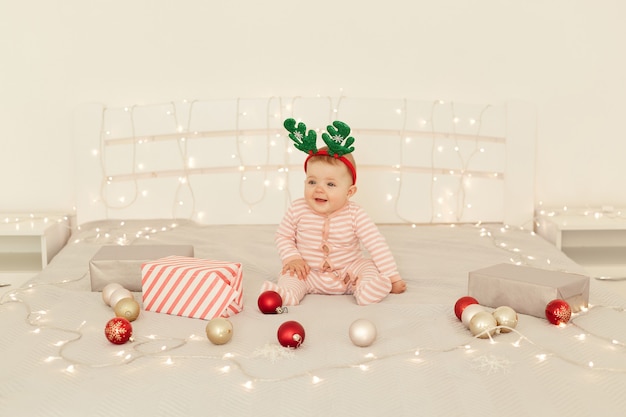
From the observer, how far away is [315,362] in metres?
1.47

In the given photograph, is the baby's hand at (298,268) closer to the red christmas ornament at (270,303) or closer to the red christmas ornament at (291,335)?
the red christmas ornament at (270,303)

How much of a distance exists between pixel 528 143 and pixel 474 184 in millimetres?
290

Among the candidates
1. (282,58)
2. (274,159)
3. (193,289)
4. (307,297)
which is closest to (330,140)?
(307,297)

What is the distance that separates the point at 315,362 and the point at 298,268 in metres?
0.61

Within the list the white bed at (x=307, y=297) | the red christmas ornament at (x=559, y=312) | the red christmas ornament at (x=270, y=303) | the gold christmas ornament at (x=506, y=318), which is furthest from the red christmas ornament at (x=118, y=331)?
the red christmas ornament at (x=559, y=312)

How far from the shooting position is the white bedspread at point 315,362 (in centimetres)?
129

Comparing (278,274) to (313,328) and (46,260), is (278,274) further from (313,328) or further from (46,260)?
(46,260)

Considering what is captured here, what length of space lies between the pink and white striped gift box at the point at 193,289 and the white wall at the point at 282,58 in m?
1.39

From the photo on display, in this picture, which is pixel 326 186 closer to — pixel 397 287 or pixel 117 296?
pixel 397 287

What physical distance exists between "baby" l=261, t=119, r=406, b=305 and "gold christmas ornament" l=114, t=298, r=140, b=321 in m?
0.43

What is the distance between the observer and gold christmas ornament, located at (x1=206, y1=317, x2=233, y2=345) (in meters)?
1.57

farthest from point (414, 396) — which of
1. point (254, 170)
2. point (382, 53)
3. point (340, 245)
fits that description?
point (382, 53)

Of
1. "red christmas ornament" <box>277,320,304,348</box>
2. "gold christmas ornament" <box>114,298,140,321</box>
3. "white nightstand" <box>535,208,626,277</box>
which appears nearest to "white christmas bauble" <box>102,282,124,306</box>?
"gold christmas ornament" <box>114,298,140,321</box>

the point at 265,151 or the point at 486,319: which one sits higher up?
the point at 265,151
